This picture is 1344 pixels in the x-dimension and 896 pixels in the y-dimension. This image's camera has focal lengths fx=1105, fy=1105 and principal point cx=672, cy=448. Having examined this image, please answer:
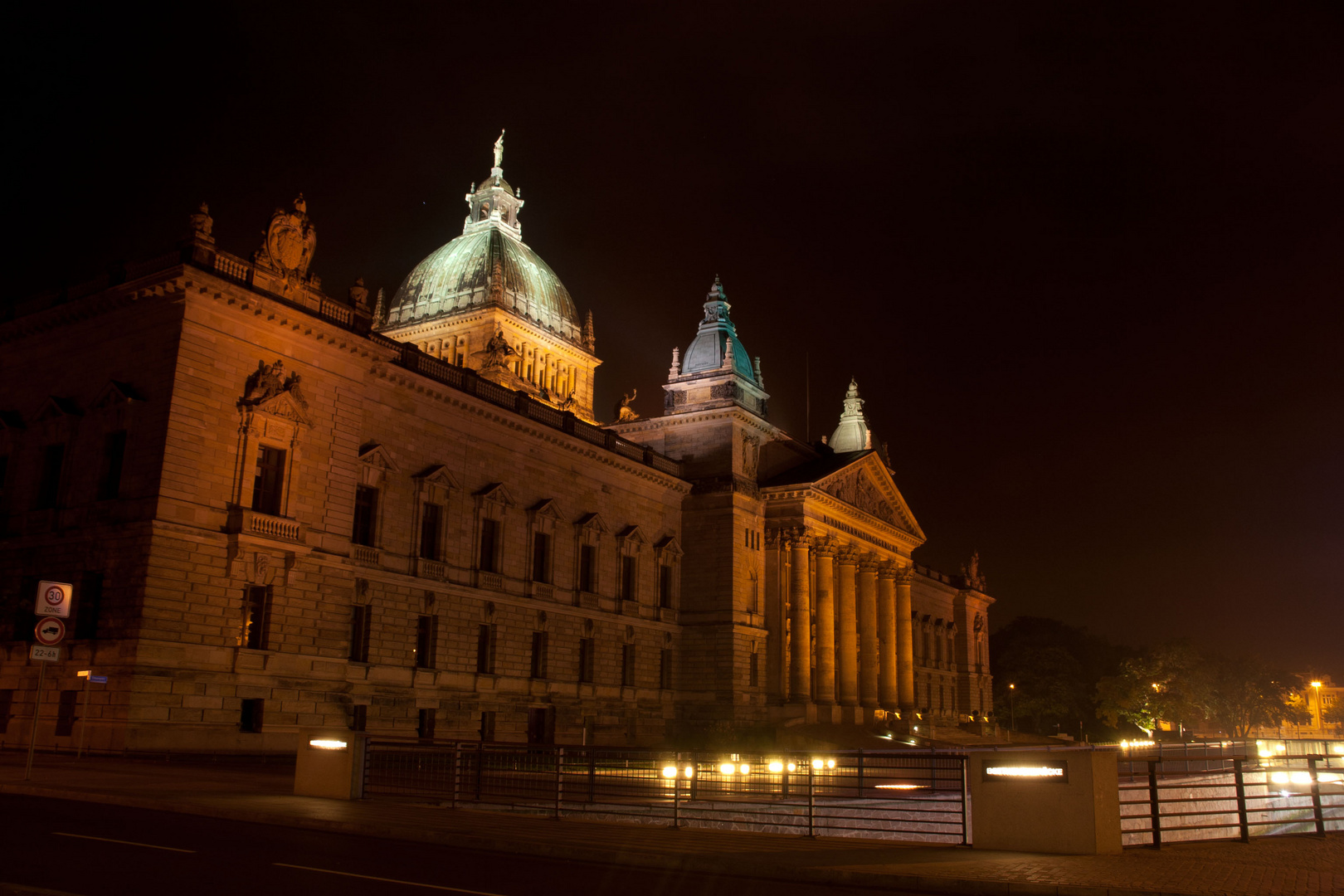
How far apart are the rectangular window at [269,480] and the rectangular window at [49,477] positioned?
642cm

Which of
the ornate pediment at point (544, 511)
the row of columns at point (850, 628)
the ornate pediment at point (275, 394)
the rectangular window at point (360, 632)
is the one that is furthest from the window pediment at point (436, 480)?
the row of columns at point (850, 628)

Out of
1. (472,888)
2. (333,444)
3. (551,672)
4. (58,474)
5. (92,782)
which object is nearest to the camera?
(472,888)

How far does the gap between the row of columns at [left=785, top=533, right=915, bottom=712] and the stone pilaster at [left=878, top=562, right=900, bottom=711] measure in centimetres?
6

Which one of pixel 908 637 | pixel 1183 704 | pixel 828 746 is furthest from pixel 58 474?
pixel 1183 704

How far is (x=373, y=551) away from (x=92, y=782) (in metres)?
20.0

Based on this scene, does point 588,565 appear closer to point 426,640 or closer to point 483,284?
point 426,640

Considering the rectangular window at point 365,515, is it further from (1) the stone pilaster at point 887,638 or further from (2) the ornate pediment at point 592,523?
(1) the stone pilaster at point 887,638

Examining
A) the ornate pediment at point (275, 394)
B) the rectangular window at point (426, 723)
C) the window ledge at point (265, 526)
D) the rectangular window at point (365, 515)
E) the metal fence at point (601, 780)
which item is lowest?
the metal fence at point (601, 780)

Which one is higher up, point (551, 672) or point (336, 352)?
point (336, 352)

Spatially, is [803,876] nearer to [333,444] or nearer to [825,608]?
[333,444]

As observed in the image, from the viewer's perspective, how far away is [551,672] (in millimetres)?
50344

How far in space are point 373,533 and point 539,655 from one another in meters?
12.1

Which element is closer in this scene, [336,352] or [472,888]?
[472,888]

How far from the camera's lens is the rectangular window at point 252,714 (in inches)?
1330
